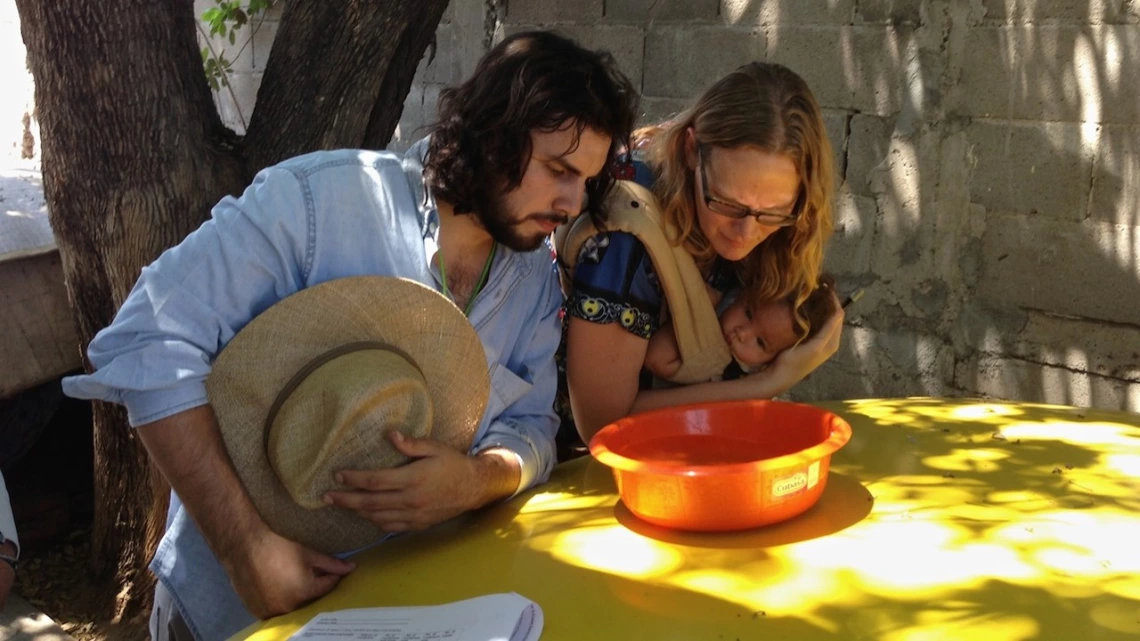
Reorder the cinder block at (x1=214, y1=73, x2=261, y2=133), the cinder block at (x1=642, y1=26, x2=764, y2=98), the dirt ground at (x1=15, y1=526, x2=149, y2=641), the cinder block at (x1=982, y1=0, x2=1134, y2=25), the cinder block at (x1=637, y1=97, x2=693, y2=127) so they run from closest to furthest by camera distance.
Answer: the cinder block at (x1=982, y1=0, x2=1134, y2=25)
the dirt ground at (x1=15, y1=526, x2=149, y2=641)
the cinder block at (x1=642, y1=26, x2=764, y2=98)
the cinder block at (x1=637, y1=97, x2=693, y2=127)
the cinder block at (x1=214, y1=73, x2=261, y2=133)

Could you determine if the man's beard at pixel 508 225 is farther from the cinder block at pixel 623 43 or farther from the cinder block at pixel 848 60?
the cinder block at pixel 623 43

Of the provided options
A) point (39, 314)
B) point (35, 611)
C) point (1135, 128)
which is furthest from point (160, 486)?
point (1135, 128)

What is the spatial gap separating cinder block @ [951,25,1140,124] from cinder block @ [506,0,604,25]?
1666mm

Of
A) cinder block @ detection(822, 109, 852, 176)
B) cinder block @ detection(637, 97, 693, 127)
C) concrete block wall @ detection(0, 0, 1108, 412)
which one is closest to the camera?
concrete block wall @ detection(0, 0, 1108, 412)

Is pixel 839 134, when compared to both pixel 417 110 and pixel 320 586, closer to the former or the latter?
pixel 417 110

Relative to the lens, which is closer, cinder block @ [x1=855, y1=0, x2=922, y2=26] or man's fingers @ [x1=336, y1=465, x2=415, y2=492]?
man's fingers @ [x1=336, y1=465, x2=415, y2=492]

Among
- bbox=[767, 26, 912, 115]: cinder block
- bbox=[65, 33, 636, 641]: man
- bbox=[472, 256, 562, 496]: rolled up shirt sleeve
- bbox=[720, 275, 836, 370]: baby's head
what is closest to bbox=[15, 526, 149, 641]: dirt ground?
bbox=[65, 33, 636, 641]: man

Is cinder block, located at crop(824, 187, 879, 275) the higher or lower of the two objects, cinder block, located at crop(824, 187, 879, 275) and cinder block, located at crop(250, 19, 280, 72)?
the lower

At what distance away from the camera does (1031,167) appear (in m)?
3.63

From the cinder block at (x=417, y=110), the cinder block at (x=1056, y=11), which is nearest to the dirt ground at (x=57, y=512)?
the cinder block at (x=417, y=110)

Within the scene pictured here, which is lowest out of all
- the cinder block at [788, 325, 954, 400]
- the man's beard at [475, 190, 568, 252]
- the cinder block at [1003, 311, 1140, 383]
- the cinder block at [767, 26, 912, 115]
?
the cinder block at [788, 325, 954, 400]

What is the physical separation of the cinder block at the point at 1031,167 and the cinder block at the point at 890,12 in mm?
420

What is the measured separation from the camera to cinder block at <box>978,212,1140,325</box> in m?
3.45

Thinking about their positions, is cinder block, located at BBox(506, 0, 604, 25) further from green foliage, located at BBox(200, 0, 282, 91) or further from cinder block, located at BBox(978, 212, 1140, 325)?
cinder block, located at BBox(978, 212, 1140, 325)
